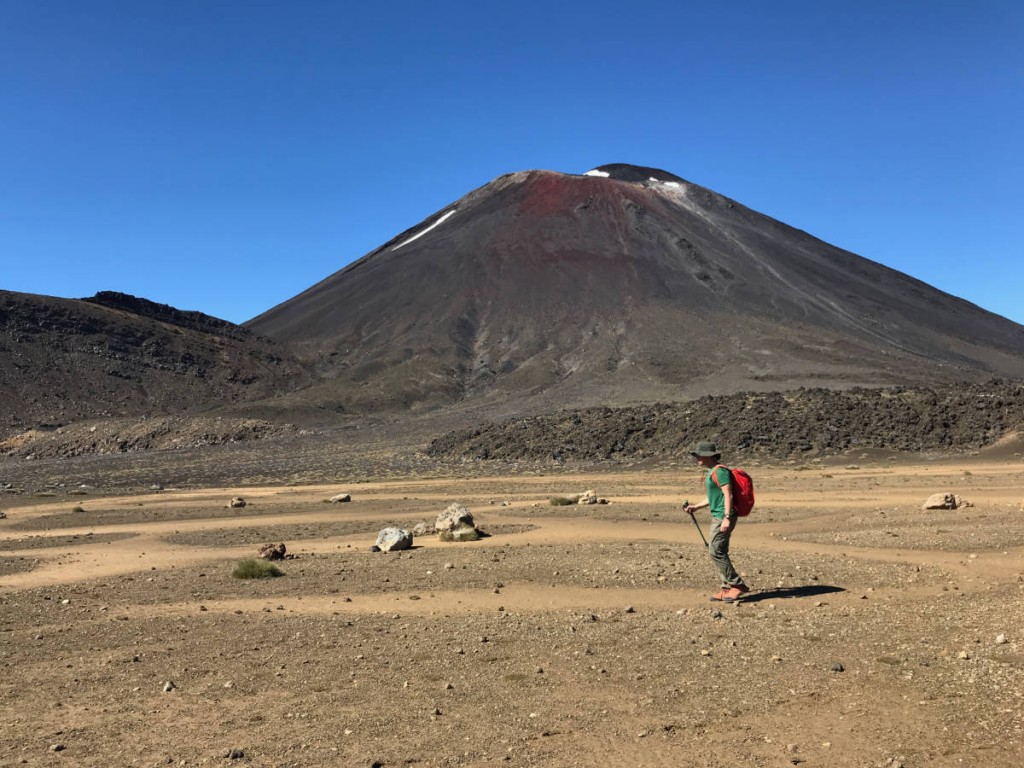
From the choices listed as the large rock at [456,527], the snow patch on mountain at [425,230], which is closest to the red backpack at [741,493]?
the large rock at [456,527]

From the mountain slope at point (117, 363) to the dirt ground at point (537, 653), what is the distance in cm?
6713

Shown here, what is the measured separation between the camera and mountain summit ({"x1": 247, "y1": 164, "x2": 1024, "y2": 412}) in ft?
259

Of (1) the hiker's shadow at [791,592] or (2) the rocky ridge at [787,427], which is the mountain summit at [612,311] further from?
(1) the hiker's shadow at [791,592]

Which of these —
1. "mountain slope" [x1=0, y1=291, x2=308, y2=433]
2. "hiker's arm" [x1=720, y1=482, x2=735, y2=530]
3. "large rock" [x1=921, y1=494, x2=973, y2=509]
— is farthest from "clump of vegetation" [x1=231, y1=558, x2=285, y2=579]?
"mountain slope" [x1=0, y1=291, x2=308, y2=433]

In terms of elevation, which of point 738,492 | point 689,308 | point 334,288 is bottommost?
point 738,492

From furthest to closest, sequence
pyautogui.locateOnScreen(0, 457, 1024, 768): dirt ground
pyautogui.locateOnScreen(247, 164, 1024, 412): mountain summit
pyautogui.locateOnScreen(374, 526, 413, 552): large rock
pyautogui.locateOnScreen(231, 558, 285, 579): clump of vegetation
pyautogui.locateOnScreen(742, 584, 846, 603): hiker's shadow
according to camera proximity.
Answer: pyautogui.locateOnScreen(247, 164, 1024, 412): mountain summit → pyautogui.locateOnScreen(374, 526, 413, 552): large rock → pyautogui.locateOnScreen(231, 558, 285, 579): clump of vegetation → pyautogui.locateOnScreen(742, 584, 846, 603): hiker's shadow → pyautogui.locateOnScreen(0, 457, 1024, 768): dirt ground

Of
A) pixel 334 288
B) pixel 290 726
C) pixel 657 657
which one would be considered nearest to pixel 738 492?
pixel 657 657

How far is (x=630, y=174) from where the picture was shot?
152 meters

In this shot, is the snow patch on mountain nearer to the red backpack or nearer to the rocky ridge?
the rocky ridge

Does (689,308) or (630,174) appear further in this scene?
(630,174)

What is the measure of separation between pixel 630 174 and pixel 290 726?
500 feet

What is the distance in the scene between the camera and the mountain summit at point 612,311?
259 ft

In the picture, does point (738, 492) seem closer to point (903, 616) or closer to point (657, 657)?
point (903, 616)

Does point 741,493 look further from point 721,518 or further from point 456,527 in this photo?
point 456,527
